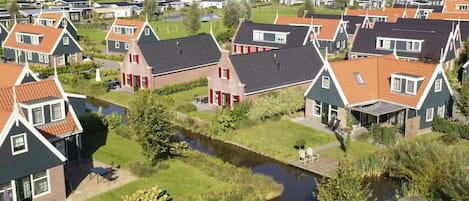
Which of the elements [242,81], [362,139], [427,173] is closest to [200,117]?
[242,81]

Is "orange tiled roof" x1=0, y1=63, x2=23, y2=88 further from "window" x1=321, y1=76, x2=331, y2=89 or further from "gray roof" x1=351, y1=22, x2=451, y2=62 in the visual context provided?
"gray roof" x1=351, y1=22, x2=451, y2=62

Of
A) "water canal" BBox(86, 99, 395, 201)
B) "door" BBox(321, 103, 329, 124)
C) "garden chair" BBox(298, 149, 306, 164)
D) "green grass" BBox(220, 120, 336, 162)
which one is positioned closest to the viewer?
"water canal" BBox(86, 99, 395, 201)

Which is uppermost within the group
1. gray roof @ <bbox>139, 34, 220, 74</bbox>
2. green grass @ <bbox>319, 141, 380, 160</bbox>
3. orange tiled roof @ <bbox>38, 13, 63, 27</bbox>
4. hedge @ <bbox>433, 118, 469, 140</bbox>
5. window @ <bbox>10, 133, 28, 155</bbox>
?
orange tiled roof @ <bbox>38, 13, 63, 27</bbox>

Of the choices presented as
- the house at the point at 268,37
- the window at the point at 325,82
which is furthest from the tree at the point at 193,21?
the window at the point at 325,82

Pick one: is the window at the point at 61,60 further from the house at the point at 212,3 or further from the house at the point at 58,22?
the house at the point at 212,3

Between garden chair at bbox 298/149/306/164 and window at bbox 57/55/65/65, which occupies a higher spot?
window at bbox 57/55/65/65

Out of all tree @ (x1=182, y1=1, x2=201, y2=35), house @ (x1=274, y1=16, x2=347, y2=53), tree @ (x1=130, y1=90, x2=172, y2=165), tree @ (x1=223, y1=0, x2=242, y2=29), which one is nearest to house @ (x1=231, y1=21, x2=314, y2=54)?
house @ (x1=274, y1=16, x2=347, y2=53)

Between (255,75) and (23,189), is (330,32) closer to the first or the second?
(255,75)
